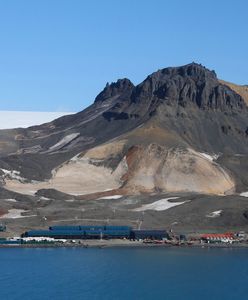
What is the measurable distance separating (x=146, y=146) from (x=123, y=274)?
66412mm

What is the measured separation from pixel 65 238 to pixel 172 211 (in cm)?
1540

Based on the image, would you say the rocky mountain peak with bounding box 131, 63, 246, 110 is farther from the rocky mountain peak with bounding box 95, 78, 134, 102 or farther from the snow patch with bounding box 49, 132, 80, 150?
the rocky mountain peak with bounding box 95, 78, 134, 102

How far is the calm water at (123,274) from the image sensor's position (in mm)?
55938

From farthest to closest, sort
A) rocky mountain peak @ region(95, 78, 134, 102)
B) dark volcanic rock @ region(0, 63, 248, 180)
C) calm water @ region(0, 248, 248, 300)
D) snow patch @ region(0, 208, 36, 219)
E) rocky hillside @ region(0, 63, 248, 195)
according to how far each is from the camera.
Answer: rocky mountain peak @ region(95, 78, 134, 102) → dark volcanic rock @ region(0, 63, 248, 180) → rocky hillside @ region(0, 63, 248, 195) → snow patch @ region(0, 208, 36, 219) → calm water @ region(0, 248, 248, 300)

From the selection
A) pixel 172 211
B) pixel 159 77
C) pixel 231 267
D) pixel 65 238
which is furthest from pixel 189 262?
pixel 159 77

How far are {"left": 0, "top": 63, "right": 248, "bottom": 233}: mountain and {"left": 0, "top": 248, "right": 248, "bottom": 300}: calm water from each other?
37579 mm

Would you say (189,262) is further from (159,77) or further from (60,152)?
(159,77)

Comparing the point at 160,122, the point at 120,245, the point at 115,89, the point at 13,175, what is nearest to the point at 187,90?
the point at 160,122

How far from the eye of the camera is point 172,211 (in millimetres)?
104625

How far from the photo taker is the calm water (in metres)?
55.9

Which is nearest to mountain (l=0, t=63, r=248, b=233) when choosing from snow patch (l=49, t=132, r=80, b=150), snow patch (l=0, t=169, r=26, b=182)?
snow patch (l=0, t=169, r=26, b=182)

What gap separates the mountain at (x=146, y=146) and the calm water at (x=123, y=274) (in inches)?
1480

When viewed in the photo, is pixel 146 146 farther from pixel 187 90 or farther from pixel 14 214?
pixel 14 214

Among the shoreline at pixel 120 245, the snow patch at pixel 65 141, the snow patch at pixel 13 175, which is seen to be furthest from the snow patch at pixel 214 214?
the snow patch at pixel 65 141
